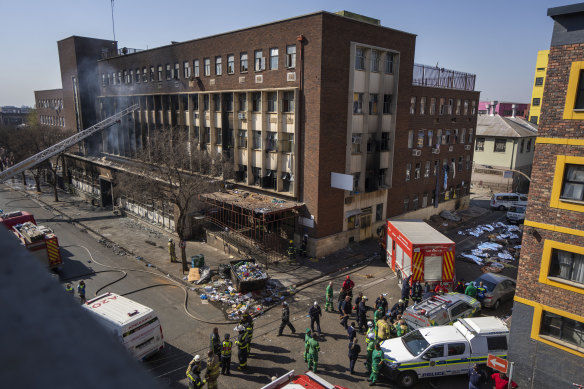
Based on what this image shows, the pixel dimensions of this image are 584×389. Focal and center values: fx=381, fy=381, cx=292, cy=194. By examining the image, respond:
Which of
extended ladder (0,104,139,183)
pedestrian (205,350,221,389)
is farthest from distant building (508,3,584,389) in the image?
extended ladder (0,104,139,183)

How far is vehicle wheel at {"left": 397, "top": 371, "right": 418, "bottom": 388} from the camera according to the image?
13164 millimetres

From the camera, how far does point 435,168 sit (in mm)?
36281

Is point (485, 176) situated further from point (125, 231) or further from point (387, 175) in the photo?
point (125, 231)

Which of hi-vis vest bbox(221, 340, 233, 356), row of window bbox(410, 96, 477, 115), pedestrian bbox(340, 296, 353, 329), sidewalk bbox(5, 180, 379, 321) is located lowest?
sidewalk bbox(5, 180, 379, 321)

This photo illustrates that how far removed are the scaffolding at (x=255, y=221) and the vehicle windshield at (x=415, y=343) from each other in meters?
10.9

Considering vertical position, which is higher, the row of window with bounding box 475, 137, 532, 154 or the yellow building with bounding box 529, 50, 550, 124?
the yellow building with bounding box 529, 50, 550, 124

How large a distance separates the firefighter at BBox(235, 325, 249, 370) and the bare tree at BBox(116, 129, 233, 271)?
31.4ft

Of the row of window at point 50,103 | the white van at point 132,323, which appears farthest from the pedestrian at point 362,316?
the row of window at point 50,103

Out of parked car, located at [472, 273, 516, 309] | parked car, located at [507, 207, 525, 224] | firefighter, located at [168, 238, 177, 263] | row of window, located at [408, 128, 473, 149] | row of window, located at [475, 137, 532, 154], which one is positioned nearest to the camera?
parked car, located at [472, 273, 516, 309]

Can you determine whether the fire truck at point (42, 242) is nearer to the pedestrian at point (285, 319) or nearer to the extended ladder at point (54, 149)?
the pedestrian at point (285, 319)

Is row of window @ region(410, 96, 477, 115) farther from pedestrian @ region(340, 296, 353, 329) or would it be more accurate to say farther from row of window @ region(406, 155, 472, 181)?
pedestrian @ region(340, 296, 353, 329)

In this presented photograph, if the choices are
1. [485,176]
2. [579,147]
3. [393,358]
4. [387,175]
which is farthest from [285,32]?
[485,176]

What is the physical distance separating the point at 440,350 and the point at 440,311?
9.76 ft

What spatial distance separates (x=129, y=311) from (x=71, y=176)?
129 ft
